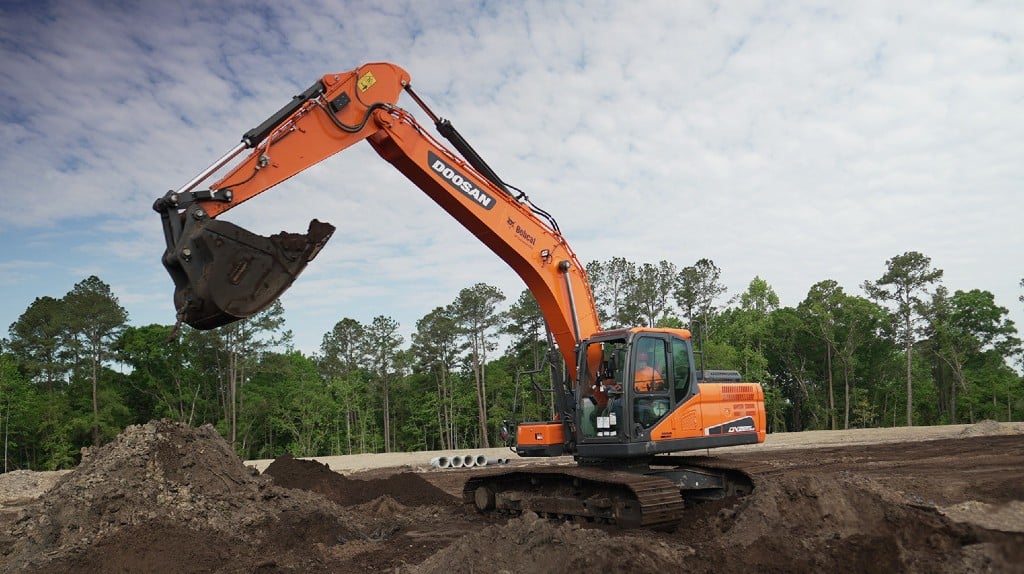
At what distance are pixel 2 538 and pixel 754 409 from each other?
9.80 meters

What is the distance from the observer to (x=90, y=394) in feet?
153

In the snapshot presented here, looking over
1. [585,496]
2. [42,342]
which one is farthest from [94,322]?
[585,496]

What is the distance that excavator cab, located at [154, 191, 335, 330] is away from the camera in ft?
22.0

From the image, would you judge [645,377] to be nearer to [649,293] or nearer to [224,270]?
[224,270]

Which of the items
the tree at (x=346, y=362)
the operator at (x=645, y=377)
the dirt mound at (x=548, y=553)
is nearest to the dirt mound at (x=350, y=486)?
the operator at (x=645, y=377)

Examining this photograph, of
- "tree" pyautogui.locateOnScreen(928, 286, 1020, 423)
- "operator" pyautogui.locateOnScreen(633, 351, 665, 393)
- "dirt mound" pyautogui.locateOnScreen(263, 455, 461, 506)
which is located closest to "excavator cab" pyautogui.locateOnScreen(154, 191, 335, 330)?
"operator" pyautogui.locateOnScreen(633, 351, 665, 393)

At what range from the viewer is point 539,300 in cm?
992

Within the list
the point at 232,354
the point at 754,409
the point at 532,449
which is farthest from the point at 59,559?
the point at 232,354

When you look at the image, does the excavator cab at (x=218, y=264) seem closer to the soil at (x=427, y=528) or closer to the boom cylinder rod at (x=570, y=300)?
the soil at (x=427, y=528)

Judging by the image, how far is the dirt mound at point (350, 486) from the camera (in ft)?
40.2

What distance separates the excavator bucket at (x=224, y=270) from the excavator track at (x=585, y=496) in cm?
440

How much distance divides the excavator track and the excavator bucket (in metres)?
4.40

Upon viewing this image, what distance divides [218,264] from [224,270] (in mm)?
82

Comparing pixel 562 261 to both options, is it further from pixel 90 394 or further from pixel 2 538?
pixel 90 394
